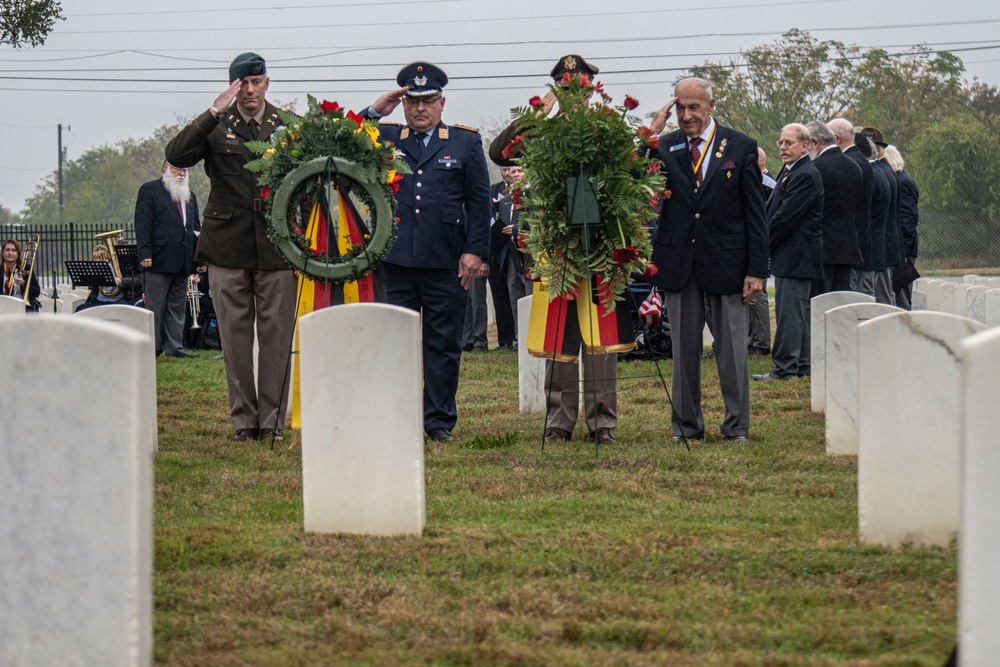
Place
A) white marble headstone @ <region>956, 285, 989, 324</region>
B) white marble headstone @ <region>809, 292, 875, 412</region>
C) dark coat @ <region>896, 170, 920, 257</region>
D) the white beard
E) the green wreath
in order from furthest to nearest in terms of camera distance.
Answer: the white beard → white marble headstone @ <region>956, 285, 989, 324</region> → dark coat @ <region>896, 170, 920, 257</region> → white marble headstone @ <region>809, 292, 875, 412</region> → the green wreath

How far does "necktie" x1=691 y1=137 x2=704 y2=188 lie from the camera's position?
945 cm

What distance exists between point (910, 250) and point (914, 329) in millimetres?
10284

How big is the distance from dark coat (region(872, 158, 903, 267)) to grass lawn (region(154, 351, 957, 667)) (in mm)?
6347

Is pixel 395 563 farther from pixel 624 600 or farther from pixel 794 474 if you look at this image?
pixel 794 474

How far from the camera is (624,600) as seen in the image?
5.35 m

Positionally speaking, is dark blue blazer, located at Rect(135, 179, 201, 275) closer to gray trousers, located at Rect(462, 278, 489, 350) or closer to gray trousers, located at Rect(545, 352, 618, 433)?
gray trousers, located at Rect(462, 278, 489, 350)

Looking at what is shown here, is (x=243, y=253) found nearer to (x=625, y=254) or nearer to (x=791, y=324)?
(x=625, y=254)

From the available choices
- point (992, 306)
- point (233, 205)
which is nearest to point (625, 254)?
point (233, 205)

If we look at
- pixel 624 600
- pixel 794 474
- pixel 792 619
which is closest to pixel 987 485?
pixel 792 619

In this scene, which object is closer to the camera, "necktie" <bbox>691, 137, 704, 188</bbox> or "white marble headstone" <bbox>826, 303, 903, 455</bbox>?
"white marble headstone" <bbox>826, 303, 903, 455</bbox>

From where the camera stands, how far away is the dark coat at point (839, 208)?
528 inches

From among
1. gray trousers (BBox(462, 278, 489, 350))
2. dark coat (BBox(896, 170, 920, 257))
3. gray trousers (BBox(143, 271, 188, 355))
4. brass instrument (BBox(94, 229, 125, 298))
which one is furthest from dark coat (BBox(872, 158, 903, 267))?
brass instrument (BBox(94, 229, 125, 298))

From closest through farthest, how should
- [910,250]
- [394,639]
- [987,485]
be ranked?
[987,485], [394,639], [910,250]

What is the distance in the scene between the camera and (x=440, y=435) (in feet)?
31.7
